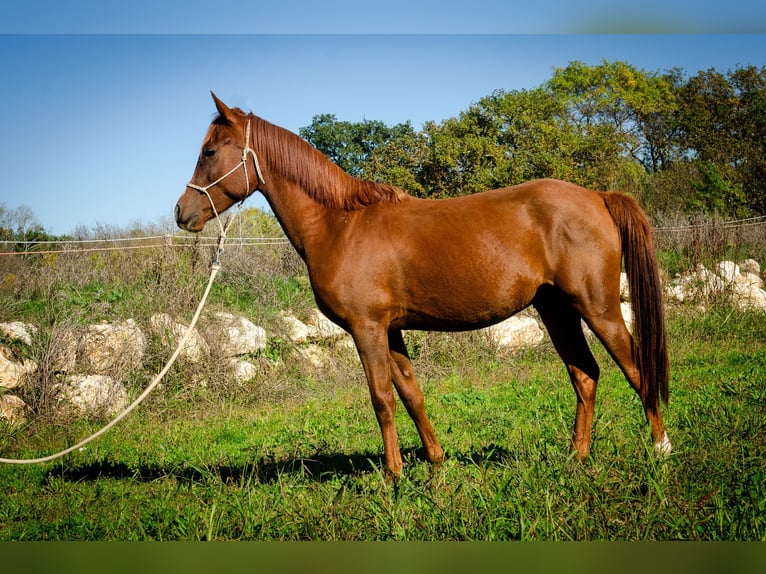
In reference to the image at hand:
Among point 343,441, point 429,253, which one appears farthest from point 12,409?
point 429,253

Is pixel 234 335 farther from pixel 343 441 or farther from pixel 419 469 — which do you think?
pixel 419 469

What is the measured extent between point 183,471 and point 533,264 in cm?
333

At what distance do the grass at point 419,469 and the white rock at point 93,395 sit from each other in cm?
26

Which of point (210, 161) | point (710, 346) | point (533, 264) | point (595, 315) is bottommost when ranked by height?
point (710, 346)

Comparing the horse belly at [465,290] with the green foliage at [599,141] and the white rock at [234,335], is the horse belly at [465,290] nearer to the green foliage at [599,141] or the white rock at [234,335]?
the white rock at [234,335]

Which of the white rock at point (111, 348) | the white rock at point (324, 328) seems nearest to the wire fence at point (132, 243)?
the white rock at point (111, 348)

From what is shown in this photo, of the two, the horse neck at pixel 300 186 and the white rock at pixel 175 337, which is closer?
→ the horse neck at pixel 300 186

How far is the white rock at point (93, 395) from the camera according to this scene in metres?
7.06

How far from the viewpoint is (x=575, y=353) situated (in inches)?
193

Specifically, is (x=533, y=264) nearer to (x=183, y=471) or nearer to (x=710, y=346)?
(x=183, y=471)

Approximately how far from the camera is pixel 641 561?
72.5 inches

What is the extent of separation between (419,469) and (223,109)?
301 centimetres

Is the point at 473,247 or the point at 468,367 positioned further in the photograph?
the point at 468,367

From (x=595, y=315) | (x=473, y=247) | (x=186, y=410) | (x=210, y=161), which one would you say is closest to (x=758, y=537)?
(x=595, y=315)
